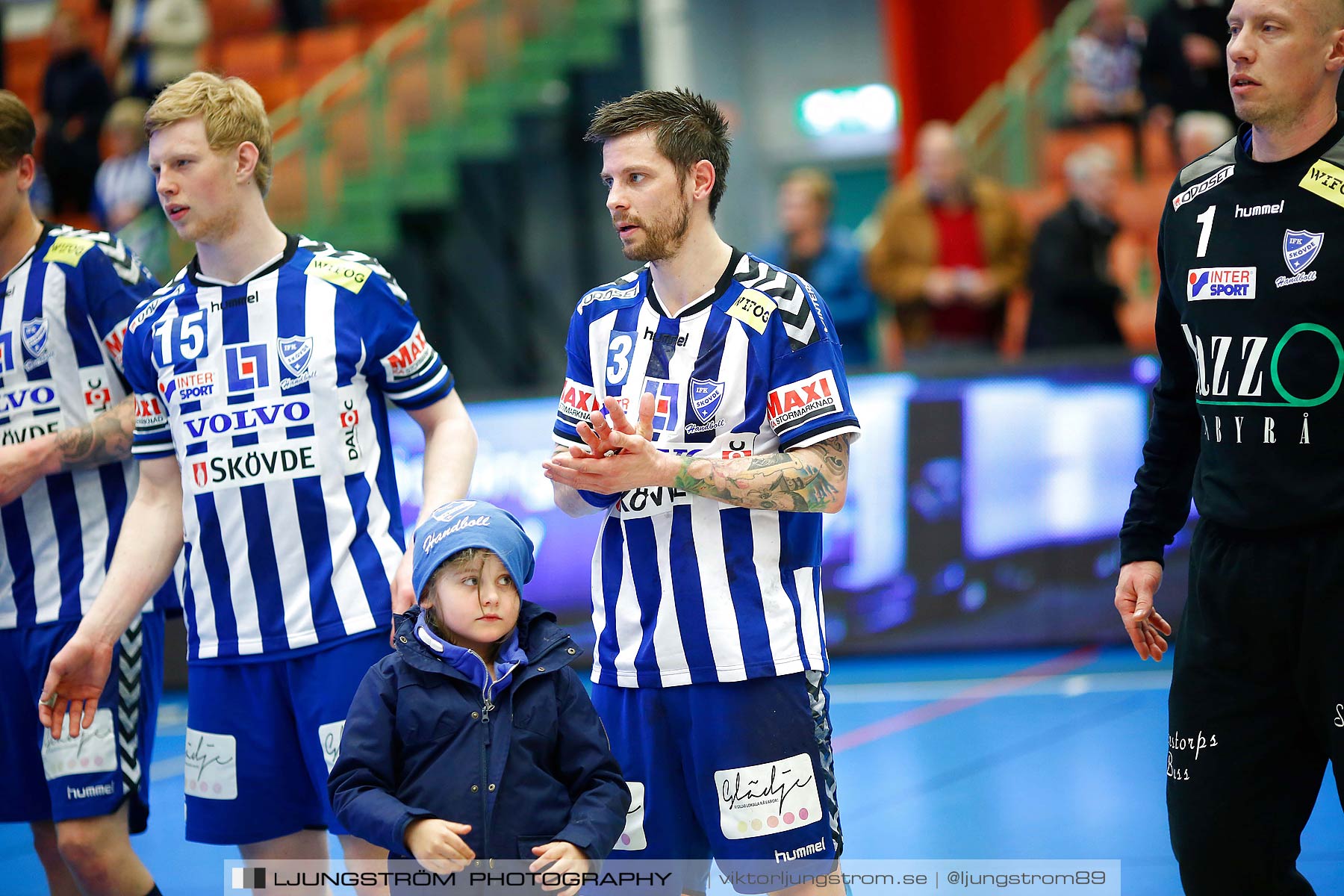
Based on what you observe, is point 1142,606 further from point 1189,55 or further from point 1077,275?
point 1189,55

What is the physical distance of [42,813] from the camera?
Answer: 14.1 feet

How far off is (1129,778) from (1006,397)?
2.82m

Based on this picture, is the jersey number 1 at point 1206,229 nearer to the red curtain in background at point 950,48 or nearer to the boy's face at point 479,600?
Answer: the boy's face at point 479,600

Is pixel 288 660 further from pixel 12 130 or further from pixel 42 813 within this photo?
pixel 12 130

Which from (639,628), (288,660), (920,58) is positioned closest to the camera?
(639,628)

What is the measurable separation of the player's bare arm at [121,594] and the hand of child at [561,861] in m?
1.60

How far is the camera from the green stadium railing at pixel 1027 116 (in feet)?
43.0

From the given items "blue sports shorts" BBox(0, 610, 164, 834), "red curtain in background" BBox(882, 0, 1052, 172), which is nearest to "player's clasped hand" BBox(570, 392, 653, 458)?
"blue sports shorts" BBox(0, 610, 164, 834)

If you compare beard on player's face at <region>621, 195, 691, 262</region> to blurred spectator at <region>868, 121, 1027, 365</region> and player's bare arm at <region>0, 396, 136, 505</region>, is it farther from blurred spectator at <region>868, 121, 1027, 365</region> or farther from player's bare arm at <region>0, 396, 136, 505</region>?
blurred spectator at <region>868, 121, 1027, 365</region>

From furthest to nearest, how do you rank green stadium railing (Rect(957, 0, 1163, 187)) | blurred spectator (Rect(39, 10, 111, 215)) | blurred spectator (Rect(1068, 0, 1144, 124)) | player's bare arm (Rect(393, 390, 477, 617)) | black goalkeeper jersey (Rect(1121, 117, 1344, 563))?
blurred spectator (Rect(39, 10, 111, 215)) → green stadium railing (Rect(957, 0, 1163, 187)) → blurred spectator (Rect(1068, 0, 1144, 124)) → player's bare arm (Rect(393, 390, 477, 617)) → black goalkeeper jersey (Rect(1121, 117, 1344, 563))

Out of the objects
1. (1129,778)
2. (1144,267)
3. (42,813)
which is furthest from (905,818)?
(1144,267)

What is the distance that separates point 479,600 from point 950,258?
6.97 meters

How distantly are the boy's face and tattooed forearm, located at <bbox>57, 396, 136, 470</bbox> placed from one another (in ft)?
4.63

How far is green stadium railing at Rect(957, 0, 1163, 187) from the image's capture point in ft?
43.0
